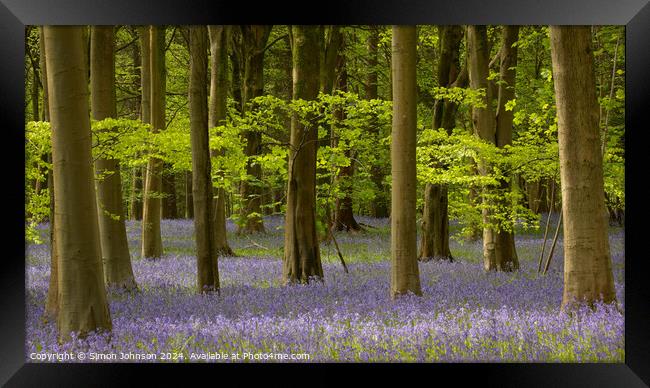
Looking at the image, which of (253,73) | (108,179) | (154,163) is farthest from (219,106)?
(108,179)

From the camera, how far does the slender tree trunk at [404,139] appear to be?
388 inches

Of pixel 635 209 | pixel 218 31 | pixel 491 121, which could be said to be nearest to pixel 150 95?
pixel 218 31

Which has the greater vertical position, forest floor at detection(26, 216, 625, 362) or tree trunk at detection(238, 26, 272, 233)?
tree trunk at detection(238, 26, 272, 233)

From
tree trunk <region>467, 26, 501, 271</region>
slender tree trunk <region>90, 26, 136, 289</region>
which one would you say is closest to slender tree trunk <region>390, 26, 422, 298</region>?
tree trunk <region>467, 26, 501, 271</region>

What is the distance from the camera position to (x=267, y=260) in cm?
1670

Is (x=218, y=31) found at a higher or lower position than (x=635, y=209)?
higher

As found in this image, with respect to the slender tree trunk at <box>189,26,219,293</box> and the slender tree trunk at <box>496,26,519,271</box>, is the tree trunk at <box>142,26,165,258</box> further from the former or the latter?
the slender tree trunk at <box>496,26,519,271</box>

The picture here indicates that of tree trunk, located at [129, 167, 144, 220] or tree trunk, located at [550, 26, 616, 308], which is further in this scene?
tree trunk, located at [129, 167, 144, 220]

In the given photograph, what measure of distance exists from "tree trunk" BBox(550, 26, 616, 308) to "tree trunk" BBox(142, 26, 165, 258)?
10.8 m

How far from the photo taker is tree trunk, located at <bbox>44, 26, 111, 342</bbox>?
6.96 metres

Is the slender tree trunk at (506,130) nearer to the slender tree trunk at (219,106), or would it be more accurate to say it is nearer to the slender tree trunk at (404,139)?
the slender tree trunk at (404,139)
